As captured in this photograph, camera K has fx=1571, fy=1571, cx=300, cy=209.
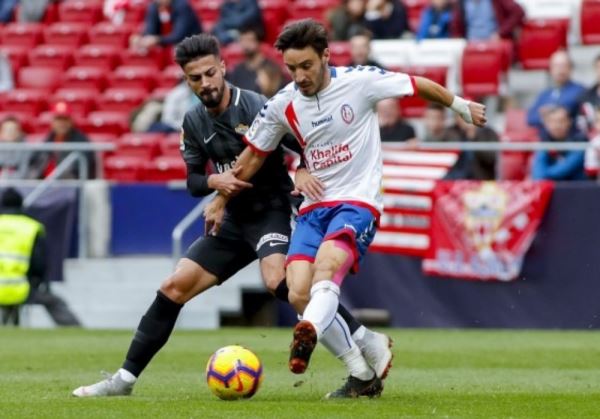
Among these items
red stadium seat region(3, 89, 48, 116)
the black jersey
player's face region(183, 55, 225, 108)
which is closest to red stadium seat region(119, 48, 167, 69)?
red stadium seat region(3, 89, 48, 116)

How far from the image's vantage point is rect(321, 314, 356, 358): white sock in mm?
9023

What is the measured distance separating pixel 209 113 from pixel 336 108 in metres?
1.03

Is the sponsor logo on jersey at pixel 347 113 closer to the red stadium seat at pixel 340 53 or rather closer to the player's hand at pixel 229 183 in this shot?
the player's hand at pixel 229 183

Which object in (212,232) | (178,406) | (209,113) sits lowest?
(178,406)

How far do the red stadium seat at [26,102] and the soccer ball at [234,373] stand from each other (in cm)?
1433

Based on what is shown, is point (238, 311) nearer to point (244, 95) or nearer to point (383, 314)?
point (383, 314)

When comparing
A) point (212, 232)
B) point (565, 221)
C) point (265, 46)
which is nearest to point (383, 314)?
point (565, 221)

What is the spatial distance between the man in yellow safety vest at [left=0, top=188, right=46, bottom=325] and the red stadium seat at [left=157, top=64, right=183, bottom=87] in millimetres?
4908

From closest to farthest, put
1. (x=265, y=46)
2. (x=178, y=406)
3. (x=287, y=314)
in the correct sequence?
(x=178, y=406) → (x=287, y=314) → (x=265, y=46)

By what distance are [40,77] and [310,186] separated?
15252 mm

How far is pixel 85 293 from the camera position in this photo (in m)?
18.9

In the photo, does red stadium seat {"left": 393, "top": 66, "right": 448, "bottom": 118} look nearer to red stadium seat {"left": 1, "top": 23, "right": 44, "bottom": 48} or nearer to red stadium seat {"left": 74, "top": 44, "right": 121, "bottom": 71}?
red stadium seat {"left": 74, "top": 44, "right": 121, "bottom": 71}

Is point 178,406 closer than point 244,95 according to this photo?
Yes

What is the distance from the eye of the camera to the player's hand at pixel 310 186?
920cm
